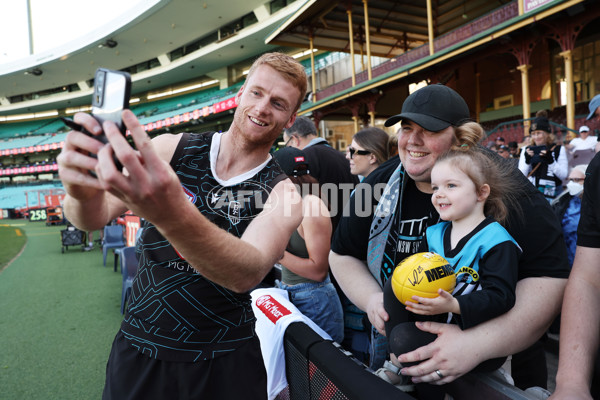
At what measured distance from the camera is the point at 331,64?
80.3 feet

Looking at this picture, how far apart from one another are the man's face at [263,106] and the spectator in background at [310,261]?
0.94 m

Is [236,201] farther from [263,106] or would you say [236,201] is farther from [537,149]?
[537,149]

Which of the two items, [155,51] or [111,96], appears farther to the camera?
[155,51]

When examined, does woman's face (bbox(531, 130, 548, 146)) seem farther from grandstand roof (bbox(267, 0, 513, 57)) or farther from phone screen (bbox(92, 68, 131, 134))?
grandstand roof (bbox(267, 0, 513, 57))

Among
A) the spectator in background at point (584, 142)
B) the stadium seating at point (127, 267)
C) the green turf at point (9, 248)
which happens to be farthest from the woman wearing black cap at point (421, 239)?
the green turf at point (9, 248)

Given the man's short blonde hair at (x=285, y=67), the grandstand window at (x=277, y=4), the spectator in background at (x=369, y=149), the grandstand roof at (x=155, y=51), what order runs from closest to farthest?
the man's short blonde hair at (x=285, y=67), the spectator in background at (x=369, y=149), the grandstand window at (x=277, y=4), the grandstand roof at (x=155, y=51)

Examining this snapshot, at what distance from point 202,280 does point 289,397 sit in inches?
41.1

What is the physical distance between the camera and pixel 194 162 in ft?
4.61

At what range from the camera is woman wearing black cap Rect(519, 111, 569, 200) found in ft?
18.4

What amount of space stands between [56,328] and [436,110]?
5754 mm

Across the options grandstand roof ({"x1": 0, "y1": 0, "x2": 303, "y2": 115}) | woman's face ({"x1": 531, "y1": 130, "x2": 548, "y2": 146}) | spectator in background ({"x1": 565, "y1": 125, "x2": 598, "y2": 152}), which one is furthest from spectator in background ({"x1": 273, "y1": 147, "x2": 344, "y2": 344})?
grandstand roof ({"x1": 0, "y1": 0, "x2": 303, "y2": 115})

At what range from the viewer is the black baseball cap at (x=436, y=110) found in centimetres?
156

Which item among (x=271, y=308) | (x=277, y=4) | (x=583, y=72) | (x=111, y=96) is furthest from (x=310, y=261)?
(x=277, y=4)

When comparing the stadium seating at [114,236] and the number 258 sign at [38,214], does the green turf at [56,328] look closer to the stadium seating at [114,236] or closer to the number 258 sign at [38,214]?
the stadium seating at [114,236]
